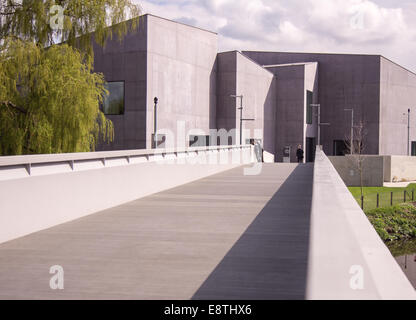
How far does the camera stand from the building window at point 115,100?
37.4 metres

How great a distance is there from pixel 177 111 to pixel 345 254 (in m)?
36.9

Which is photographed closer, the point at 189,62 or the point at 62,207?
the point at 62,207

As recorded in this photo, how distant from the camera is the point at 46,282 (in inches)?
192

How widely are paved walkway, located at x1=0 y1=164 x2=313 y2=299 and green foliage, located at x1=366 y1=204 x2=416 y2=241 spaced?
92.7 feet

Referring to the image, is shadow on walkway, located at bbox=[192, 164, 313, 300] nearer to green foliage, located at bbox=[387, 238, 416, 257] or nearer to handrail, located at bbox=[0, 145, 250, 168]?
handrail, located at bbox=[0, 145, 250, 168]

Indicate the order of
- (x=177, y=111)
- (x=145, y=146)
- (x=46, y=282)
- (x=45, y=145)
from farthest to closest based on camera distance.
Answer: (x=177, y=111) → (x=145, y=146) → (x=45, y=145) → (x=46, y=282)

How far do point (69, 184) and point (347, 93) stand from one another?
55.9 m

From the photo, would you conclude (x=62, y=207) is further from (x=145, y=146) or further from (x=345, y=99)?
(x=345, y=99)

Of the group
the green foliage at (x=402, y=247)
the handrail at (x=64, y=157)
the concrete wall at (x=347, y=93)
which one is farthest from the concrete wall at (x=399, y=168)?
the handrail at (x=64, y=157)

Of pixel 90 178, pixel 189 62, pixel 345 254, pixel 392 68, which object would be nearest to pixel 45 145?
pixel 90 178

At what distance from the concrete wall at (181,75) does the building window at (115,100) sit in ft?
7.83

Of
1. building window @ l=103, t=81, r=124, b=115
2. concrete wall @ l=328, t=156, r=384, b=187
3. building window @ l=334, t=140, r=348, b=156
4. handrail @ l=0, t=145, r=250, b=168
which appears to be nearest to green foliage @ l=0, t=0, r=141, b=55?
handrail @ l=0, t=145, r=250, b=168

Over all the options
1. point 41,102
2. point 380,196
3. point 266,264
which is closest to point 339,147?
point 380,196

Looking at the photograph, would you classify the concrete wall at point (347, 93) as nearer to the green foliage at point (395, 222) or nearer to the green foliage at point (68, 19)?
the green foliage at point (395, 222)
